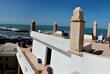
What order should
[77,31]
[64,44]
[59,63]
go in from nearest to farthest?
[77,31], [64,44], [59,63]

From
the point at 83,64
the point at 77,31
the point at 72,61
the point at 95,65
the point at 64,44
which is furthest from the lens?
the point at 64,44

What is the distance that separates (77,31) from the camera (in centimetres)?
1053

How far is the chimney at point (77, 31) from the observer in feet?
34.3

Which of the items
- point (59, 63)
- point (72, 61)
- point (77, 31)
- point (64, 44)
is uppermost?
point (77, 31)

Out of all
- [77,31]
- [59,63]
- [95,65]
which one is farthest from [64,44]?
[95,65]

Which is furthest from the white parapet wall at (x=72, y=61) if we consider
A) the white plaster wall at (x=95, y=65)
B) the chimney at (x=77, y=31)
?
the chimney at (x=77, y=31)

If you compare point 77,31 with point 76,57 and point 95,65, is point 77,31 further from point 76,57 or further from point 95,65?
point 95,65

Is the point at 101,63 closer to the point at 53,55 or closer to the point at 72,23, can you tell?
the point at 72,23

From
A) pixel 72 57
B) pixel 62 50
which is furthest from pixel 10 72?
pixel 72 57

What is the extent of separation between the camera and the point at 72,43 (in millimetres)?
10891

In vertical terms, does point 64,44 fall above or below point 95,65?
above

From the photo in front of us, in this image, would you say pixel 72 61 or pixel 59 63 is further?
pixel 59 63

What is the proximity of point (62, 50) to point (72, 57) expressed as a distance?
7.42 feet

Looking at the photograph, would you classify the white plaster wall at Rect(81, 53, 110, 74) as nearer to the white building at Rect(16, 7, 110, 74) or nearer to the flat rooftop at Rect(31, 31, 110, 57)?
the white building at Rect(16, 7, 110, 74)
